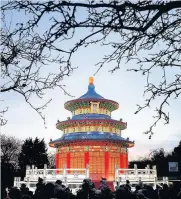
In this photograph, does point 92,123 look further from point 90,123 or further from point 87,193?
point 87,193

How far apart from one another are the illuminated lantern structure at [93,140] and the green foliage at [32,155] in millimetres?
12301

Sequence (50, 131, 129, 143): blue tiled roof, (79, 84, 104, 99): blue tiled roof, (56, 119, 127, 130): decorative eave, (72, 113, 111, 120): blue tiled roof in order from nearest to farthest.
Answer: (50, 131, 129, 143): blue tiled roof
(56, 119, 127, 130): decorative eave
(72, 113, 111, 120): blue tiled roof
(79, 84, 104, 99): blue tiled roof

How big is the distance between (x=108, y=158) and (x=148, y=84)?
99.4ft

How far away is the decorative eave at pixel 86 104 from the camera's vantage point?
38.3 m

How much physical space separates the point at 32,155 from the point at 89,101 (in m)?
15.3

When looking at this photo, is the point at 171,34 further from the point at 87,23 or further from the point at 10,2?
the point at 10,2

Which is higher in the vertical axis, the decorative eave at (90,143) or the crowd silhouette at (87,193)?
the decorative eave at (90,143)

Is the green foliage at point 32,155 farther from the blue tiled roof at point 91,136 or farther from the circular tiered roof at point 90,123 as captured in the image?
the blue tiled roof at point 91,136

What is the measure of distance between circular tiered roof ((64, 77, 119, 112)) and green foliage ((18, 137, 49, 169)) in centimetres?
1224

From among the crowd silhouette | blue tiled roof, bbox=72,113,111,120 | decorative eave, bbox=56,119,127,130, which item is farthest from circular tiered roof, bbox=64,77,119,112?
the crowd silhouette

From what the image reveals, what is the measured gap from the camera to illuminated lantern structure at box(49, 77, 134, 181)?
35.3m

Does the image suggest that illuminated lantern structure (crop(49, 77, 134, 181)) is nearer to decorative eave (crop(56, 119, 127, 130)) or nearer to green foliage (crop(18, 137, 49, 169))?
decorative eave (crop(56, 119, 127, 130))

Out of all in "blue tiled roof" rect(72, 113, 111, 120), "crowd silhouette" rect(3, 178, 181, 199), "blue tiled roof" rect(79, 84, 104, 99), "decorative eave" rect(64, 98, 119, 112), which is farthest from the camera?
"blue tiled roof" rect(79, 84, 104, 99)

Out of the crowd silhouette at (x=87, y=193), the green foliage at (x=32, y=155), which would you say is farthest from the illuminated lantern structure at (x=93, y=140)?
the crowd silhouette at (x=87, y=193)
